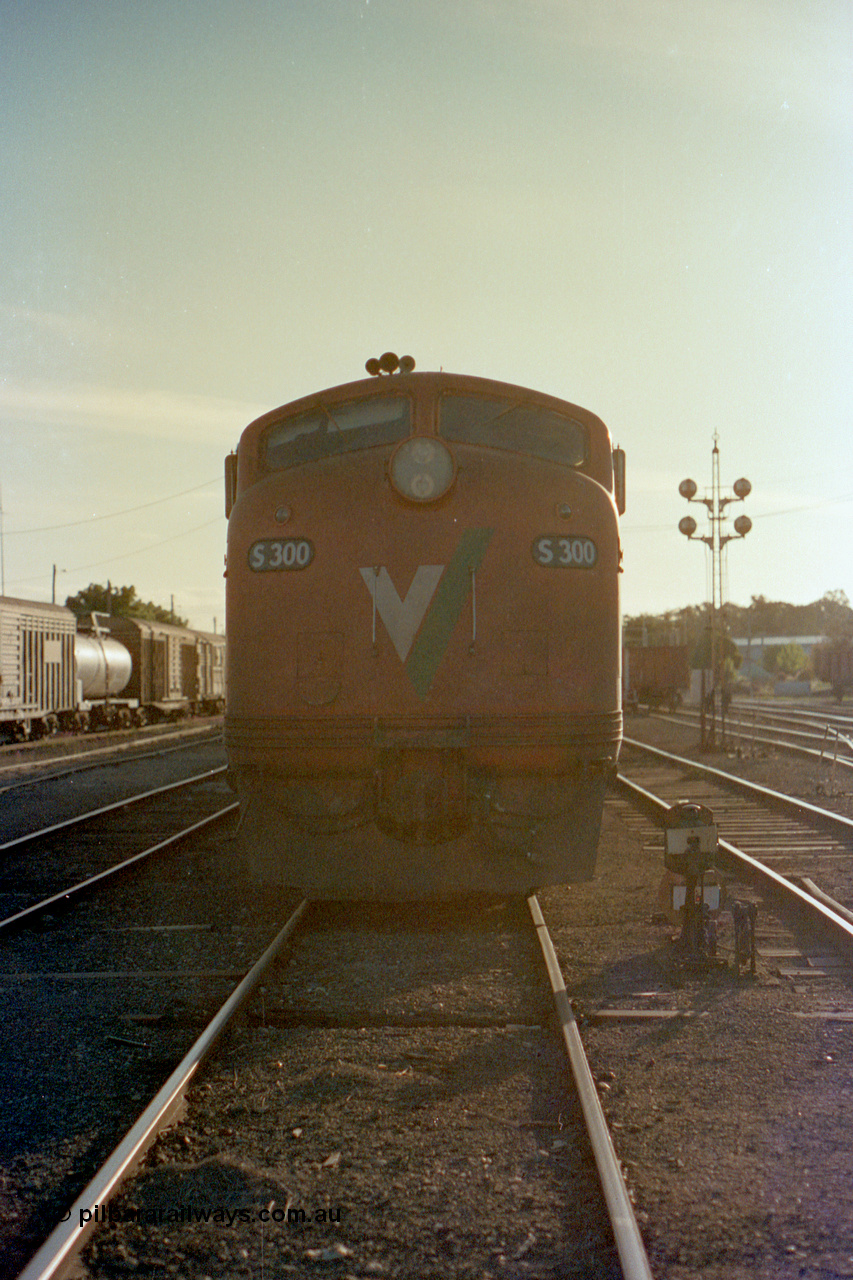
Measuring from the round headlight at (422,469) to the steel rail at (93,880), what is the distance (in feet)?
11.8

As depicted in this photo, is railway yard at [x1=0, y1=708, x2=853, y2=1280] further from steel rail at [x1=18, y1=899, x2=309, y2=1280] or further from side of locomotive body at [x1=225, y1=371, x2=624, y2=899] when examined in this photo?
side of locomotive body at [x1=225, y1=371, x2=624, y2=899]

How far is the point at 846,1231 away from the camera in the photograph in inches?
115

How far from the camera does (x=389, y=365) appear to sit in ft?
22.6

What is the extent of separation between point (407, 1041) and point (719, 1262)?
196 cm

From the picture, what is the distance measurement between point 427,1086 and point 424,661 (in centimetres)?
265

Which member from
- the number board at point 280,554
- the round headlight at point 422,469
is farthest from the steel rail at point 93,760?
the round headlight at point 422,469

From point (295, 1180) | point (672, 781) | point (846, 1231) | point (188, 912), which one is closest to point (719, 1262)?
point (846, 1231)

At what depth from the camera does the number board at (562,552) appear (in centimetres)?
636

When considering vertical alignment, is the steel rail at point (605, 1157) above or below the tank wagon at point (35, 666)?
below

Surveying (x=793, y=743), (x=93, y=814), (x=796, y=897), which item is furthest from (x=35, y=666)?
(x=796, y=897)

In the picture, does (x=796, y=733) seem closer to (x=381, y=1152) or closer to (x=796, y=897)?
(x=796, y=897)

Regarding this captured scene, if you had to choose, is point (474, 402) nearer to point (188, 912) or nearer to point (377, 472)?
point (377, 472)

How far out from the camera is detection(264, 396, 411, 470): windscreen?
661 cm

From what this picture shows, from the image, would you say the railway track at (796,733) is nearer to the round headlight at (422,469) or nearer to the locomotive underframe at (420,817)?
the locomotive underframe at (420,817)
